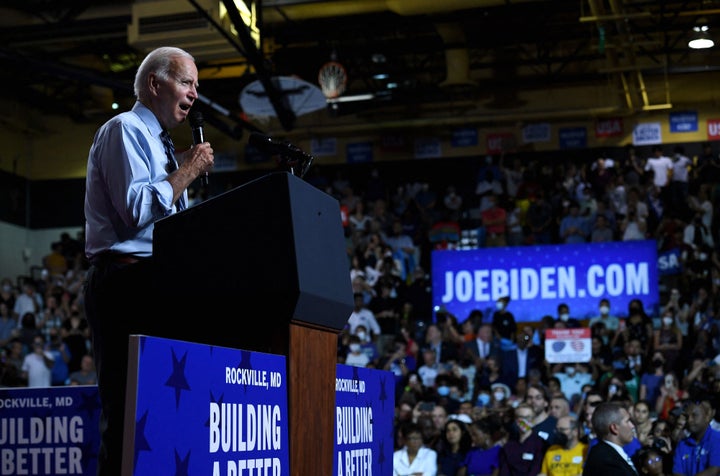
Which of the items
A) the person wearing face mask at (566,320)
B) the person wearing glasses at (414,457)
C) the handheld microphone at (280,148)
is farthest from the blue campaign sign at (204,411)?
the person wearing face mask at (566,320)

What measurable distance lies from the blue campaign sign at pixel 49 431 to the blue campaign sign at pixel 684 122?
16806 millimetres

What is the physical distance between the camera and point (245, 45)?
37.1ft

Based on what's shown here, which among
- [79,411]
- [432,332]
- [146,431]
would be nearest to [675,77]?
[432,332]

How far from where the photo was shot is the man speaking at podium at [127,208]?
7.39 feet

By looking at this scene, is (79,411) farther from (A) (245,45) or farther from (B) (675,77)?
(B) (675,77)

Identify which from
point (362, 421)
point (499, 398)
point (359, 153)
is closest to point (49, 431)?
point (362, 421)

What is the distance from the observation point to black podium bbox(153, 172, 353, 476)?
2.17 metres

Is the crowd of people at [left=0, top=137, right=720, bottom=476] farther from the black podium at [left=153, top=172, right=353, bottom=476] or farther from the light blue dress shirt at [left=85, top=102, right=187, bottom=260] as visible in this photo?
the light blue dress shirt at [left=85, top=102, right=187, bottom=260]

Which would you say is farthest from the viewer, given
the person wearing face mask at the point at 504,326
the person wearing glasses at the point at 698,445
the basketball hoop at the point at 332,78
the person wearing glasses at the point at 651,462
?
the basketball hoop at the point at 332,78

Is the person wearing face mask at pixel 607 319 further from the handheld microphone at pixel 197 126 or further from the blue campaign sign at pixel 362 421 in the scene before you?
the handheld microphone at pixel 197 126

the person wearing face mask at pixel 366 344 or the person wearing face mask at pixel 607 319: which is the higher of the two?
the person wearing face mask at pixel 607 319

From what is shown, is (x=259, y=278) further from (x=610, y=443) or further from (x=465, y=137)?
(x=465, y=137)

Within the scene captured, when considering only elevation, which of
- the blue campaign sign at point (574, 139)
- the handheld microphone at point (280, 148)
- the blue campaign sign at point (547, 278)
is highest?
the blue campaign sign at point (574, 139)

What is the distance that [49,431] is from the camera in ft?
12.0
